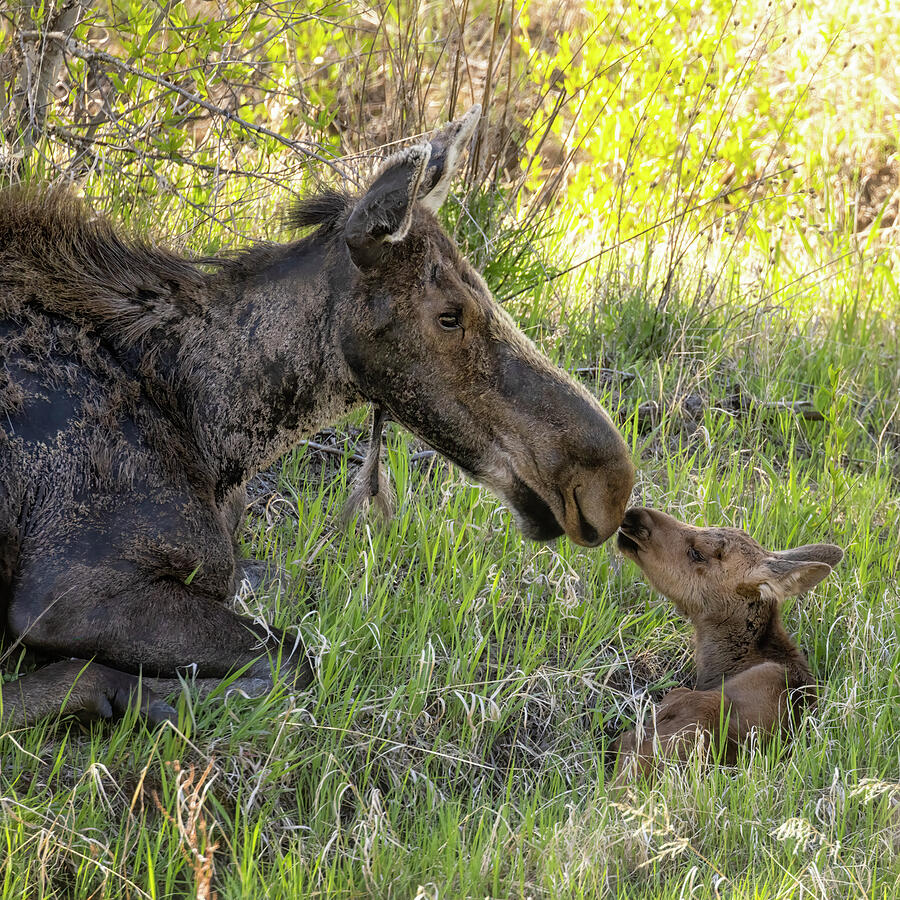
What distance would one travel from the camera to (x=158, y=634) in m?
3.57

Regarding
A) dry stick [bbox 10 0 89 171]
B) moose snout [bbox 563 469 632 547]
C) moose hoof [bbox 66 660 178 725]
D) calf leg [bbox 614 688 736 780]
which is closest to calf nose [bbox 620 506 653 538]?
calf leg [bbox 614 688 736 780]

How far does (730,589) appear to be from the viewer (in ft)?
15.6

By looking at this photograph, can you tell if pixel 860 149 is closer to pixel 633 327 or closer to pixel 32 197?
pixel 633 327

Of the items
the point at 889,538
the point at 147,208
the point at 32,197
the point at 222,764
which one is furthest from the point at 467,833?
the point at 147,208

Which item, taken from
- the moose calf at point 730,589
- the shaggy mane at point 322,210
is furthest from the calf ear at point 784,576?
the shaggy mane at point 322,210

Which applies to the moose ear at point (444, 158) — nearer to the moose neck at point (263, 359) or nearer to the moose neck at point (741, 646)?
the moose neck at point (263, 359)

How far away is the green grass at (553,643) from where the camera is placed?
3.26 metres

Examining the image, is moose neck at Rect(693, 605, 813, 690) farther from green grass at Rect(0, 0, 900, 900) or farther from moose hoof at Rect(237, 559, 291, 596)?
moose hoof at Rect(237, 559, 291, 596)

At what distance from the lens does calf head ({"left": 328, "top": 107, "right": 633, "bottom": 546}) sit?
3.82 m

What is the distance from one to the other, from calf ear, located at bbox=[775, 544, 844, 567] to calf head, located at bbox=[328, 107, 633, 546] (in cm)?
114

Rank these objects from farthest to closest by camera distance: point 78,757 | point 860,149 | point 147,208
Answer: point 860,149 → point 147,208 → point 78,757

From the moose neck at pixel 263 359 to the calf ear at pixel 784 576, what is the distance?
5.76 feet

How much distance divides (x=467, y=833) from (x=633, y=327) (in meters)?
4.03

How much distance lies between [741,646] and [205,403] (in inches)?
87.5
